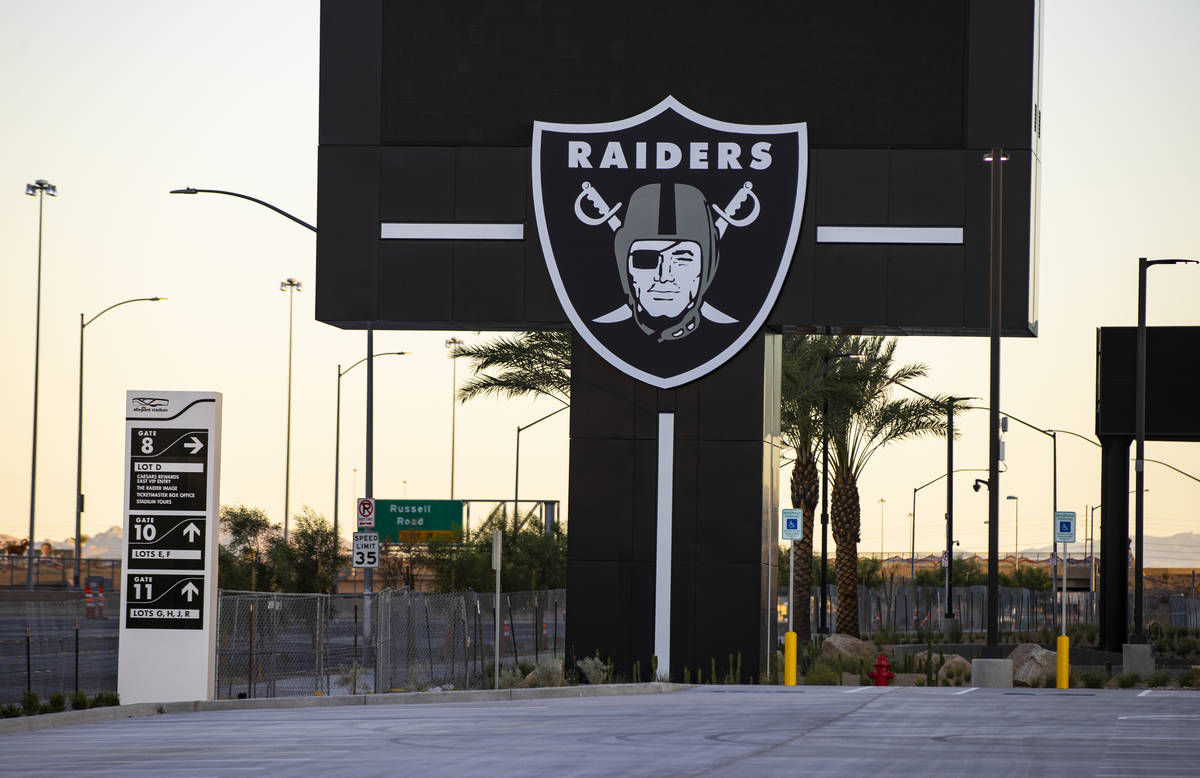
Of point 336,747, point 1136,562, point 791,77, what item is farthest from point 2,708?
point 1136,562

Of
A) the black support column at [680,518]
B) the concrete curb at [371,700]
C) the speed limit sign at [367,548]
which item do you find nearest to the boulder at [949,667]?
the black support column at [680,518]

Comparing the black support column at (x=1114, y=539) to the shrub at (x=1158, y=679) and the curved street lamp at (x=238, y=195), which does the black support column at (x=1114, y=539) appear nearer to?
the shrub at (x=1158, y=679)

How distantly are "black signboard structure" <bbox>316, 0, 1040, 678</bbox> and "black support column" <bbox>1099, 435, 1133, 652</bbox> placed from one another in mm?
15865

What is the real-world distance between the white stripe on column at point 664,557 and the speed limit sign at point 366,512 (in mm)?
9723

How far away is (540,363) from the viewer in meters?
43.3

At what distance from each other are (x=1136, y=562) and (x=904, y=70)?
16566 millimetres

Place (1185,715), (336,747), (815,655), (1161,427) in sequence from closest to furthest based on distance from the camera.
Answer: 1. (336,747)
2. (1185,715)
3. (815,655)
4. (1161,427)

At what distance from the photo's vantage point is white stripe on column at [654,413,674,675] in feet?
93.8

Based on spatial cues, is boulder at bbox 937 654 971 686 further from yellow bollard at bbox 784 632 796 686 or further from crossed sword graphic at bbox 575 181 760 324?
crossed sword graphic at bbox 575 181 760 324

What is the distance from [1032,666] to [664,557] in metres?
10.0

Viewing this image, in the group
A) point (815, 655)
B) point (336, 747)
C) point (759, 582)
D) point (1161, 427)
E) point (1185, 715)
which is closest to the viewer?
point (336, 747)

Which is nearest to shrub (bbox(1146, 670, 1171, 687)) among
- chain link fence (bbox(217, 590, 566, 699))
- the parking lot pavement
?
the parking lot pavement

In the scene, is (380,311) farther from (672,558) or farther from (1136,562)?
(1136,562)

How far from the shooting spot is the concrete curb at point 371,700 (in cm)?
2169
